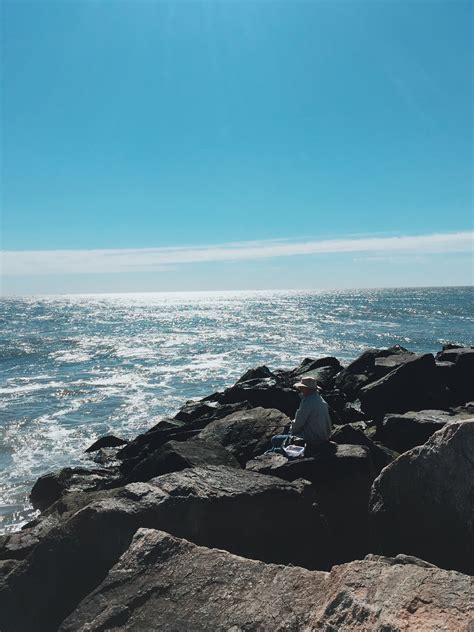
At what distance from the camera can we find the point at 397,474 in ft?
19.0

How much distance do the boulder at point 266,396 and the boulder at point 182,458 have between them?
643 cm

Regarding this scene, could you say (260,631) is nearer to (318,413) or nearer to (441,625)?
(441,625)

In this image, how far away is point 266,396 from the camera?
1617 centimetres

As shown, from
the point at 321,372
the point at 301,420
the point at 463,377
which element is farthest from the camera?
the point at 321,372

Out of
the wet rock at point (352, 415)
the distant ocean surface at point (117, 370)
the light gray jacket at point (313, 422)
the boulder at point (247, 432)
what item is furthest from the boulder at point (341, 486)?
the wet rock at point (352, 415)

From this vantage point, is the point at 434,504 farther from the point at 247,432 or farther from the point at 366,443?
the point at 247,432

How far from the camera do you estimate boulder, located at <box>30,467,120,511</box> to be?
10.7 meters

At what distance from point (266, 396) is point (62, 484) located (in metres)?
7.14

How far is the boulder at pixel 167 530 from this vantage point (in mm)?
5031

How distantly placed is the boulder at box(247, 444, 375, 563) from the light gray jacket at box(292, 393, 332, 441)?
0.93 meters

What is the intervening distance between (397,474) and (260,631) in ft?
8.37

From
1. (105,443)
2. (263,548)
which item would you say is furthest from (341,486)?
(105,443)

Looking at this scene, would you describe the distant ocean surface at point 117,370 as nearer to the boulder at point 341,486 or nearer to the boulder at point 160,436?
the boulder at point 160,436

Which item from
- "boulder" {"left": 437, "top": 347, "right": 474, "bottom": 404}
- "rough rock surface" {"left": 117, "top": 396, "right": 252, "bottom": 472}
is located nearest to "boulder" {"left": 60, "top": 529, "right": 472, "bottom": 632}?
"rough rock surface" {"left": 117, "top": 396, "right": 252, "bottom": 472}
